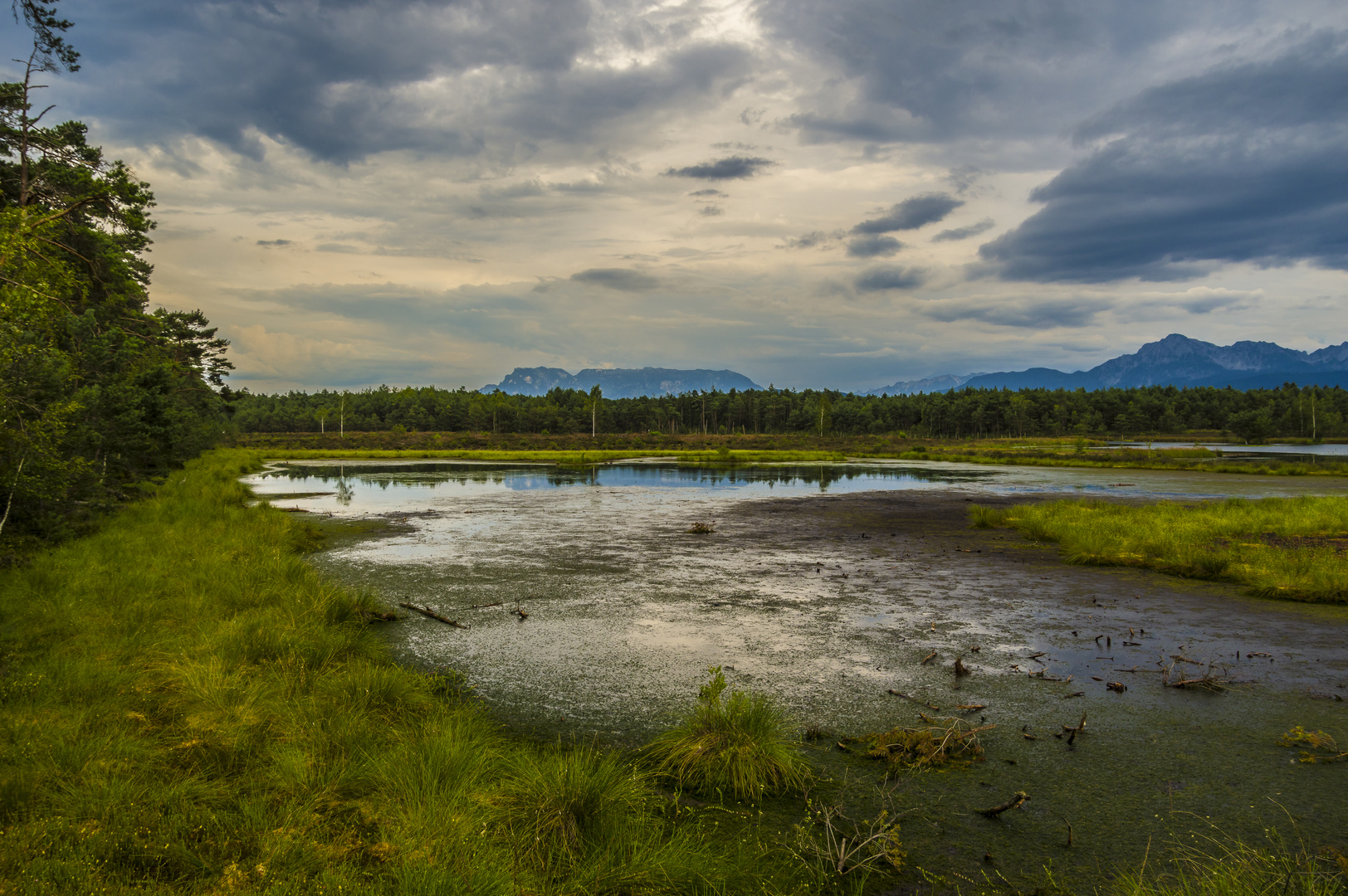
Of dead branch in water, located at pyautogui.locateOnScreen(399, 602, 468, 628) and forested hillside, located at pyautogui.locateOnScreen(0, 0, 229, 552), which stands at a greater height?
forested hillside, located at pyautogui.locateOnScreen(0, 0, 229, 552)

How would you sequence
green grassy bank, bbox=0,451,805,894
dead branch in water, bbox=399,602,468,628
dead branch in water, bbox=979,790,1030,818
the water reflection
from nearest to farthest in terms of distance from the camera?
green grassy bank, bbox=0,451,805,894 < dead branch in water, bbox=979,790,1030,818 < dead branch in water, bbox=399,602,468,628 < the water reflection

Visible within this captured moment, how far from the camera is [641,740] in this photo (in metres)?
6.65

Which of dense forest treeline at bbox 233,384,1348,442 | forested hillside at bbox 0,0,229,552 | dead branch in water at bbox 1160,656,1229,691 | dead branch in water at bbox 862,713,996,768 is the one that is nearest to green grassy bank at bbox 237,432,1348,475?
dense forest treeline at bbox 233,384,1348,442

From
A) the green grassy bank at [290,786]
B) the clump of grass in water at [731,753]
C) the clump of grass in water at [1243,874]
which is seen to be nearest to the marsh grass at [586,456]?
the green grassy bank at [290,786]

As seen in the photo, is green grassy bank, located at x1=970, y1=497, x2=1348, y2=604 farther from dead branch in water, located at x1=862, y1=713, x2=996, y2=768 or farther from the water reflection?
the water reflection

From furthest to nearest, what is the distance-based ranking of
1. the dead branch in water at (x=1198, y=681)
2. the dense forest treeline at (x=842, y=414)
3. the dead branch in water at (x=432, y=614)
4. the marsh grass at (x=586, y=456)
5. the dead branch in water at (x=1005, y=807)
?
1. the dense forest treeline at (x=842, y=414)
2. the marsh grass at (x=586, y=456)
3. the dead branch in water at (x=432, y=614)
4. the dead branch in water at (x=1198, y=681)
5. the dead branch in water at (x=1005, y=807)

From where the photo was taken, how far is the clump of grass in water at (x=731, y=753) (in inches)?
227

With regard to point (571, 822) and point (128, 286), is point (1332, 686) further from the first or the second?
point (128, 286)

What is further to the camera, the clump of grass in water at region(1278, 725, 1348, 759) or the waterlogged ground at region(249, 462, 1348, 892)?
the clump of grass in water at region(1278, 725, 1348, 759)

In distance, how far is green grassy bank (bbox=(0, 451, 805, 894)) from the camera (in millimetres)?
4020

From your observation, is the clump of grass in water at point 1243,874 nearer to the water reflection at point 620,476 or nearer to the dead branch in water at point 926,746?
the dead branch in water at point 926,746

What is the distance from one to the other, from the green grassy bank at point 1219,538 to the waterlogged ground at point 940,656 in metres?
0.90

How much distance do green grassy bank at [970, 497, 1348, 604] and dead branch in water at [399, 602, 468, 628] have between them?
15.2 meters

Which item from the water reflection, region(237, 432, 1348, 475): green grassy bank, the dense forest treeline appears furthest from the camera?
the dense forest treeline
